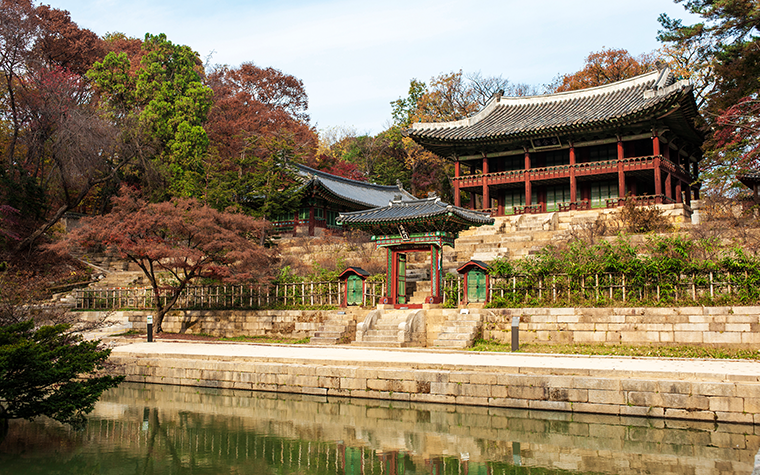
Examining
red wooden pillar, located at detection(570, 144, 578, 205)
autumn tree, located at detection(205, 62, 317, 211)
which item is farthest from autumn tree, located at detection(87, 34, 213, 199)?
red wooden pillar, located at detection(570, 144, 578, 205)

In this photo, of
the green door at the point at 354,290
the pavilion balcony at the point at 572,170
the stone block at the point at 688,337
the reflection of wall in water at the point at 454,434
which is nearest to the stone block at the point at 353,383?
the reflection of wall in water at the point at 454,434

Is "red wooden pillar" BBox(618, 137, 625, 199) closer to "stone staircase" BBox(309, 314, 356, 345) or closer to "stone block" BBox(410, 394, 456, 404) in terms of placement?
"stone staircase" BBox(309, 314, 356, 345)

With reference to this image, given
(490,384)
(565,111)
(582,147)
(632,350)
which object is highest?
(565,111)

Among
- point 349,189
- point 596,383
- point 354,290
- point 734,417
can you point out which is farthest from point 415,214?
point 349,189

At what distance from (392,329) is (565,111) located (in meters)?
21.7

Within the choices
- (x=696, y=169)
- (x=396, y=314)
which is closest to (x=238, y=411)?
(x=396, y=314)

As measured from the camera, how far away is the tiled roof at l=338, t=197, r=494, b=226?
789 inches

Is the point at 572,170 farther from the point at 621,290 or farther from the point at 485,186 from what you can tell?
the point at 621,290

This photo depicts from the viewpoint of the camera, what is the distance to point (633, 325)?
53.5ft

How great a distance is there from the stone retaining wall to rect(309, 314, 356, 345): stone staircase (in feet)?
16.1

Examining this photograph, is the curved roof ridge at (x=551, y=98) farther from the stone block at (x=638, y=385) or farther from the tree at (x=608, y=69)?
the stone block at (x=638, y=385)

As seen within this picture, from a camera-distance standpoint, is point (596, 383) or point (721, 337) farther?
point (721, 337)

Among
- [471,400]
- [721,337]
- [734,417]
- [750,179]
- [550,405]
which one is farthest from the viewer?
[750,179]

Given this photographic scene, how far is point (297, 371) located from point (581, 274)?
360 inches
